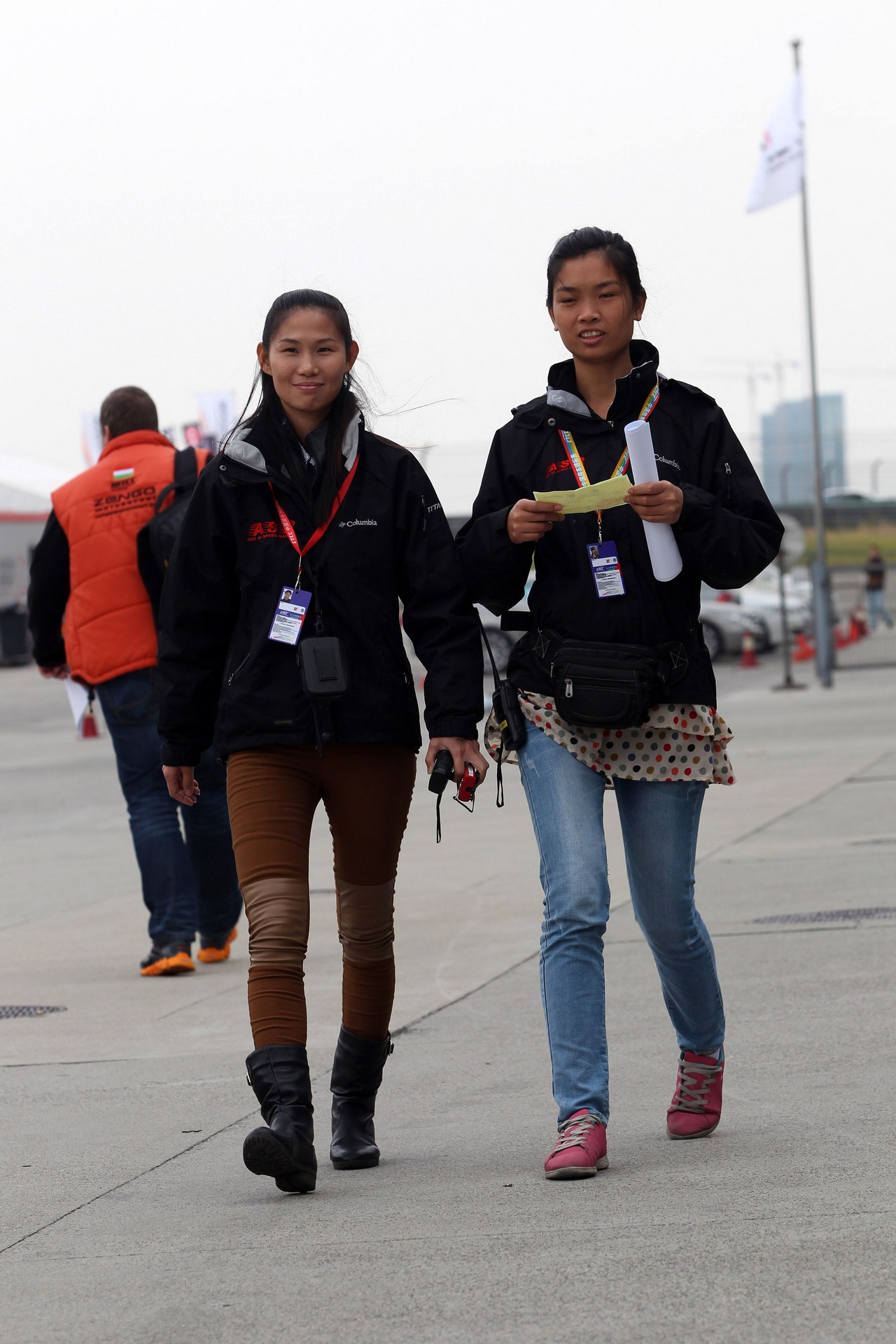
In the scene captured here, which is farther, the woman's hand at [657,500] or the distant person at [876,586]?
the distant person at [876,586]

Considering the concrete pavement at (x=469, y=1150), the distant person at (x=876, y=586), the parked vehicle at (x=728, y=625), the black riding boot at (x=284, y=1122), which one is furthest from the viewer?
Result: the distant person at (x=876, y=586)

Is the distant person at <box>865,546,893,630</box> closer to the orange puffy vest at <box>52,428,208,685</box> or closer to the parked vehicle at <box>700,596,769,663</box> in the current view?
the parked vehicle at <box>700,596,769,663</box>

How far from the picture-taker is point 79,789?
15.5 m

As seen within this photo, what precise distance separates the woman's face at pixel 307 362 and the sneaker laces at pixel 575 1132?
1.64 meters

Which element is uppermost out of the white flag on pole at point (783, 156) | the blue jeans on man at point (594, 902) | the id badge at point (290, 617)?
the white flag on pole at point (783, 156)

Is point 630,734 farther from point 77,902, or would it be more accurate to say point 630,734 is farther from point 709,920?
point 77,902

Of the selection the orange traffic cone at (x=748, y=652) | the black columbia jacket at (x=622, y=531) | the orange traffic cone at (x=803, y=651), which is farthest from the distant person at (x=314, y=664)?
the orange traffic cone at (x=803, y=651)

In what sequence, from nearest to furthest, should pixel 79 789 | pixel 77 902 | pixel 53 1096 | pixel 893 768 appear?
1. pixel 53 1096
2. pixel 77 902
3. pixel 893 768
4. pixel 79 789

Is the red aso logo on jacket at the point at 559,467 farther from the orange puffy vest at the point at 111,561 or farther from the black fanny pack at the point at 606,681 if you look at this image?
the orange puffy vest at the point at 111,561

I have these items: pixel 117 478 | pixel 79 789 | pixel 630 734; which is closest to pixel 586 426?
pixel 630 734

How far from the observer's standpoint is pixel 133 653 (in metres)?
7.23

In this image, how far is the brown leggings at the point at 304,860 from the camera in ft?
13.6

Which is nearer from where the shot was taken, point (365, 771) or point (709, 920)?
point (365, 771)

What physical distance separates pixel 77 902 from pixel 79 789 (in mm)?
6314
